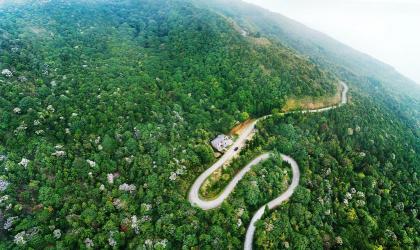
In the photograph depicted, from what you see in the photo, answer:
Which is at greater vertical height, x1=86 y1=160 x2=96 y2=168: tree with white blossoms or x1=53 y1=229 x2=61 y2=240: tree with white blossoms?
x1=86 y1=160 x2=96 y2=168: tree with white blossoms

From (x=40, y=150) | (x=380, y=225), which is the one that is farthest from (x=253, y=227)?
(x=40, y=150)

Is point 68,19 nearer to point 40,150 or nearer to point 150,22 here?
point 150,22

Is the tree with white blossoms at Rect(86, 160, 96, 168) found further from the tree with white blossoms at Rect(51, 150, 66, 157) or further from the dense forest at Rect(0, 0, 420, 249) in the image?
the tree with white blossoms at Rect(51, 150, 66, 157)

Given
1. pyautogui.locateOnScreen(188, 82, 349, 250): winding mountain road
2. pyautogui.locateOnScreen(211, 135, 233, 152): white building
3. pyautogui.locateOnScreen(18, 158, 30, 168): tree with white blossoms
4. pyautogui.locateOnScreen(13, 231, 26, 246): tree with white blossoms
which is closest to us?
pyautogui.locateOnScreen(13, 231, 26, 246): tree with white blossoms

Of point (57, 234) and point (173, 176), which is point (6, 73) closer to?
point (57, 234)

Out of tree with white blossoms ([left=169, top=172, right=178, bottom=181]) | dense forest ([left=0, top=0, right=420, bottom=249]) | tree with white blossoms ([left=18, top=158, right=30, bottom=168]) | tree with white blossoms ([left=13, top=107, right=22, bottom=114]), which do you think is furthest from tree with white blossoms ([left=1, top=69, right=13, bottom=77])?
tree with white blossoms ([left=169, top=172, right=178, bottom=181])

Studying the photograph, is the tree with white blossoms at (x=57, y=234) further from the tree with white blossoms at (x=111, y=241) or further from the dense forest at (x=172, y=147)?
the tree with white blossoms at (x=111, y=241)

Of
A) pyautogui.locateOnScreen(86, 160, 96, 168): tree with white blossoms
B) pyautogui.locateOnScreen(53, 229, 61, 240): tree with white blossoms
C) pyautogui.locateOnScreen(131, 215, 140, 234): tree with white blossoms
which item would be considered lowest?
pyautogui.locateOnScreen(53, 229, 61, 240): tree with white blossoms
